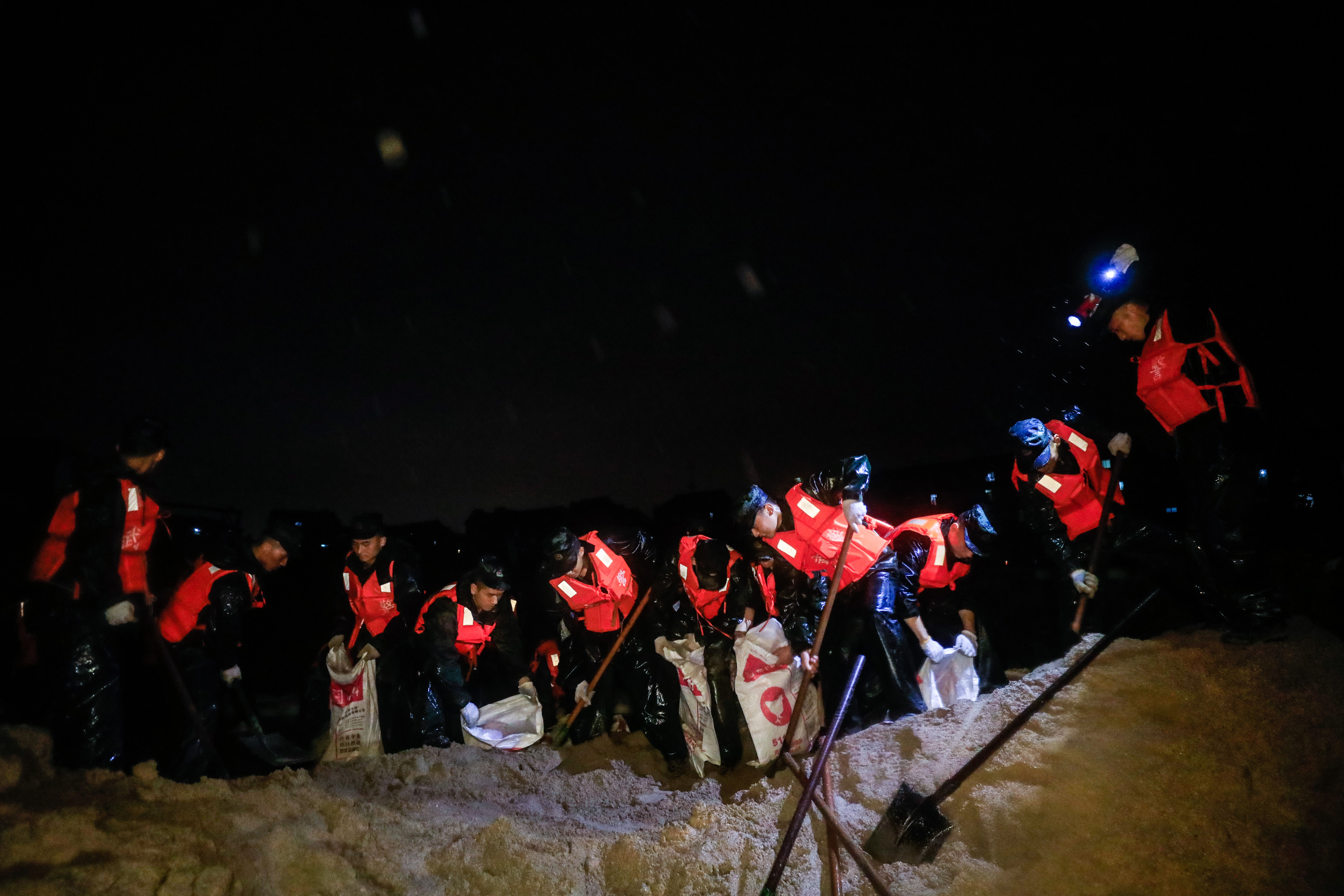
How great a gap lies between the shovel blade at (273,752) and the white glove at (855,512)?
4011 millimetres

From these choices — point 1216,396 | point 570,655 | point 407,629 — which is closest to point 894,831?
point 1216,396

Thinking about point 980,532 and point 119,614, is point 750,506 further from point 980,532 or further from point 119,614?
point 119,614

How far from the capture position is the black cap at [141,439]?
3.35 meters

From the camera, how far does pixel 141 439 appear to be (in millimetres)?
3375

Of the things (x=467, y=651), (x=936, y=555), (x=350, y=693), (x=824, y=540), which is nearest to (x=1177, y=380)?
(x=936, y=555)

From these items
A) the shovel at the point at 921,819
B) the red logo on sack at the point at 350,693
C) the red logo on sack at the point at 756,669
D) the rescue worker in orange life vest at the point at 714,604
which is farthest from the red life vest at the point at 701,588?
the red logo on sack at the point at 350,693

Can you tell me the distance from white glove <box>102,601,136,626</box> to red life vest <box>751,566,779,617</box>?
3.49 m

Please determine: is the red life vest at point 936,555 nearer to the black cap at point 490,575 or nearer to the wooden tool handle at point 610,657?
the wooden tool handle at point 610,657

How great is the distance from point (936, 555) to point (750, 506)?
4.26 feet

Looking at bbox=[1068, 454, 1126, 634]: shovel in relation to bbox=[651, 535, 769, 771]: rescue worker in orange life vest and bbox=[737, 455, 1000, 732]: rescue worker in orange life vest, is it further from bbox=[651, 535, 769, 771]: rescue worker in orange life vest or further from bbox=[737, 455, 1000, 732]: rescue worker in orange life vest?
bbox=[651, 535, 769, 771]: rescue worker in orange life vest

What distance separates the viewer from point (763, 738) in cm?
354

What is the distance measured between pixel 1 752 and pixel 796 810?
2977 millimetres

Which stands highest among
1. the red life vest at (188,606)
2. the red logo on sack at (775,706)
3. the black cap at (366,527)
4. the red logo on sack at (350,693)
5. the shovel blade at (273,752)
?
the black cap at (366,527)

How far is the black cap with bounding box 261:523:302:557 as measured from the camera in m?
4.30
